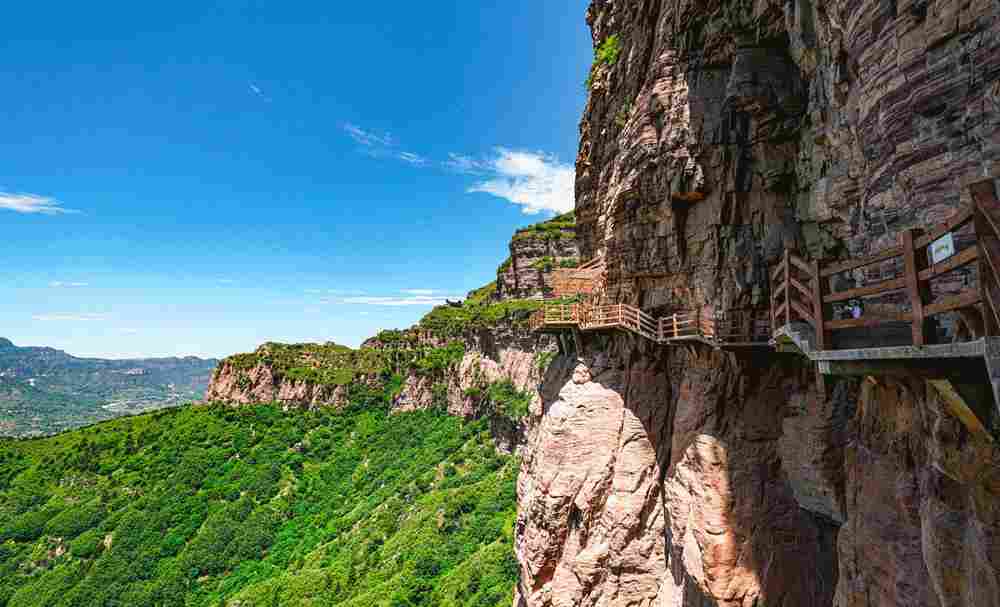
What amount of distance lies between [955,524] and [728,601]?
7.83m

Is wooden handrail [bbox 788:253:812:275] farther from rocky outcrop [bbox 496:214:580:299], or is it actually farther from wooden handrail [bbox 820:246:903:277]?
rocky outcrop [bbox 496:214:580:299]

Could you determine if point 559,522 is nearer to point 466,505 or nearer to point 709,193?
point 709,193

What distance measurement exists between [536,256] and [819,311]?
6703cm

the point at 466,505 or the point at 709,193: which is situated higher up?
the point at 709,193

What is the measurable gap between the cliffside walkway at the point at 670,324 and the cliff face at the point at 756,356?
0.63m

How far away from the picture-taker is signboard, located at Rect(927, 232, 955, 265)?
436 cm

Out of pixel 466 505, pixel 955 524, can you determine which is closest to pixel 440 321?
pixel 466 505

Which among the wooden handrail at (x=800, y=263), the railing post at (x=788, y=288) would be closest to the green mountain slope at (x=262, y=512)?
the railing post at (x=788, y=288)

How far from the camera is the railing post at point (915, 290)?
4.64 meters

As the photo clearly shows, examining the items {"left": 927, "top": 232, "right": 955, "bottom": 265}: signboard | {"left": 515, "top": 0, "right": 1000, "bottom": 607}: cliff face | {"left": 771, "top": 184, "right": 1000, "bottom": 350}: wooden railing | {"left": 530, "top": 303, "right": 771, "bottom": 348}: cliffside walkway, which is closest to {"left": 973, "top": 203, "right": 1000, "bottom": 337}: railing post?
{"left": 771, "top": 184, "right": 1000, "bottom": 350}: wooden railing

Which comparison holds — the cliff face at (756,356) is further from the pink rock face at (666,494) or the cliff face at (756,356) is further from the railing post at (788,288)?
the railing post at (788,288)

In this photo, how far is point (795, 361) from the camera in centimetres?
1227

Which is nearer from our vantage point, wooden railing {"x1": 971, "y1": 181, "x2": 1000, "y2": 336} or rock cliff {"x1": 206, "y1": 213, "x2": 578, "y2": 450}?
wooden railing {"x1": 971, "y1": 181, "x2": 1000, "y2": 336}

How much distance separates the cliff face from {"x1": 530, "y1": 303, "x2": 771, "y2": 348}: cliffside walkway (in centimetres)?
63
